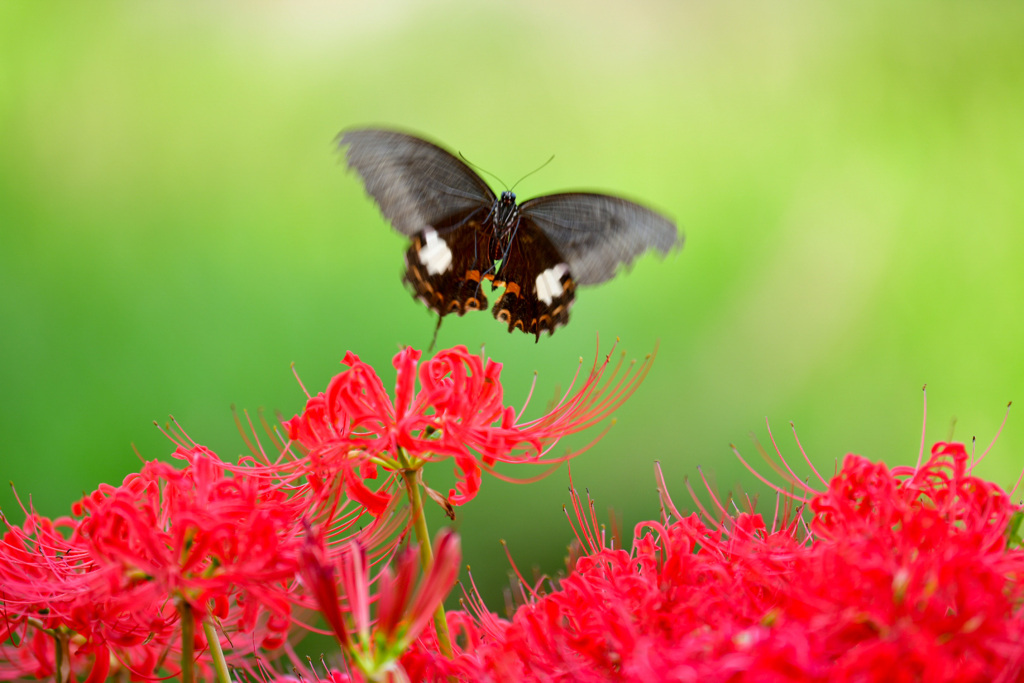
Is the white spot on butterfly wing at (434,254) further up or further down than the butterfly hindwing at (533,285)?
further up

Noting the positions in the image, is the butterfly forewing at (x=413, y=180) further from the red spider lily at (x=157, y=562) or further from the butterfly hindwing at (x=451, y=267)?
the red spider lily at (x=157, y=562)

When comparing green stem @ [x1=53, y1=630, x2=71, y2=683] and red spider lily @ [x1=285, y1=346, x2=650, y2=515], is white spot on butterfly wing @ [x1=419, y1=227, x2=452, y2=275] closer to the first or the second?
red spider lily @ [x1=285, y1=346, x2=650, y2=515]

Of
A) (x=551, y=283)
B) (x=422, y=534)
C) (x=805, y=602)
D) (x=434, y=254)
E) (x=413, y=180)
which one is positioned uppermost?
(x=413, y=180)

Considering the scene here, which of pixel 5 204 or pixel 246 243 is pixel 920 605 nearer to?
pixel 246 243

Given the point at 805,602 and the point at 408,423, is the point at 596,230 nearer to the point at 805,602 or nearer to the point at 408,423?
the point at 408,423

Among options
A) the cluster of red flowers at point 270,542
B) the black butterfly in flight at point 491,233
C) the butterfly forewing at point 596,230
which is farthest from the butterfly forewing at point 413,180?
the cluster of red flowers at point 270,542

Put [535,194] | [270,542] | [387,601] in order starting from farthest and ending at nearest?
1. [535,194]
2. [270,542]
3. [387,601]

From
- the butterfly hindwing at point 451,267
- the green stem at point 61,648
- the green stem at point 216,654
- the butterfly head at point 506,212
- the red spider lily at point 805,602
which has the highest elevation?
the butterfly head at point 506,212

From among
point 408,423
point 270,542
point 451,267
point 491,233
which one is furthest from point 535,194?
point 270,542
